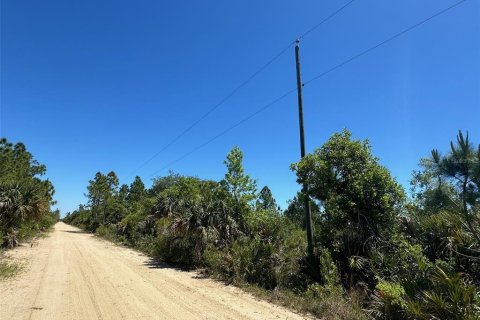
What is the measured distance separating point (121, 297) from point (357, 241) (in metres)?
7.09

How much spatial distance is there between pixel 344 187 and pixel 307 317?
4.58 meters

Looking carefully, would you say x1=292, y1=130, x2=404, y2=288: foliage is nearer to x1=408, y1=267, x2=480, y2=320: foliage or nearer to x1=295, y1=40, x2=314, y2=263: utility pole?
x1=295, y1=40, x2=314, y2=263: utility pole

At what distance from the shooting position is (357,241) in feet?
36.9

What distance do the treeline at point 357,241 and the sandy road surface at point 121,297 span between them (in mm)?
1329

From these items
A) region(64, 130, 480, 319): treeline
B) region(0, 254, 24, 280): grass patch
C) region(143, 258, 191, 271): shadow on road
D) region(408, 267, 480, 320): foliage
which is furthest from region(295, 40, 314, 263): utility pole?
region(0, 254, 24, 280): grass patch

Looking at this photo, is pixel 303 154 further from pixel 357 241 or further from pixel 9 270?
pixel 9 270

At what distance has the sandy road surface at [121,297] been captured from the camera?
318 inches

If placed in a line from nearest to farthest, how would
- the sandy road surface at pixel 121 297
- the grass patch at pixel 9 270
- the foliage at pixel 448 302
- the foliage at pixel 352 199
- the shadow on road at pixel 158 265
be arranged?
1. the foliage at pixel 448 302
2. the sandy road surface at pixel 121 297
3. the foliage at pixel 352 199
4. the grass patch at pixel 9 270
5. the shadow on road at pixel 158 265

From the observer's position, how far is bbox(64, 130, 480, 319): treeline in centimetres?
698

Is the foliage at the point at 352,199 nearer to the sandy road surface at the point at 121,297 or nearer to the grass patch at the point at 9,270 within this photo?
the sandy road surface at the point at 121,297

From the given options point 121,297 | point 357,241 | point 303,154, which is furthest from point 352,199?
point 121,297

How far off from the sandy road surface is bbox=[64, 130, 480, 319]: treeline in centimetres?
133

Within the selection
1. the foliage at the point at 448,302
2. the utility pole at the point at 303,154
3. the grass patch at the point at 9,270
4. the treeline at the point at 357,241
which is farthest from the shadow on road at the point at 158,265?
the foliage at the point at 448,302

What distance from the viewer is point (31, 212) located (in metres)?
23.0
